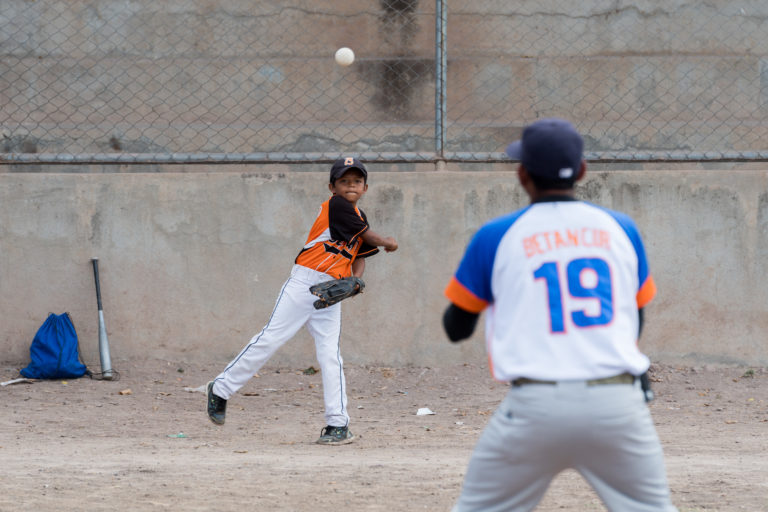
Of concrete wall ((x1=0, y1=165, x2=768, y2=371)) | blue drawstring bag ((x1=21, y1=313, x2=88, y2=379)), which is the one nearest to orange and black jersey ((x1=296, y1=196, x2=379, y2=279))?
concrete wall ((x1=0, y1=165, x2=768, y2=371))

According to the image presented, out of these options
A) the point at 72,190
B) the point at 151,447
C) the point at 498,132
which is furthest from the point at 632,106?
the point at 151,447

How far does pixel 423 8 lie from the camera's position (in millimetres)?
9641

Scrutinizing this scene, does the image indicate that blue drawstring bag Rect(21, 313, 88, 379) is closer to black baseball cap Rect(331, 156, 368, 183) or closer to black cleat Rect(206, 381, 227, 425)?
black cleat Rect(206, 381, 227, 425)

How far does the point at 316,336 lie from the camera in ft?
18.7

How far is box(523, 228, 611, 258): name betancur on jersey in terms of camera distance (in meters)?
2.39

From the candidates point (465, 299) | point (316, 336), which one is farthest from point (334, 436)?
point (465, 299)

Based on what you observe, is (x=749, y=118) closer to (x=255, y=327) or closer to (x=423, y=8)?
(x=423, y=8)

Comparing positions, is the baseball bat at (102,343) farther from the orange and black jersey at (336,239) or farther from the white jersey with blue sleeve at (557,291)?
the white jersey with blue sleeve at (557,291)

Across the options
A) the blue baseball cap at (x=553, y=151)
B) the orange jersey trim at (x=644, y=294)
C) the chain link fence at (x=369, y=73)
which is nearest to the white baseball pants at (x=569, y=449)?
the orange jersey trim at (x=644, y=294)

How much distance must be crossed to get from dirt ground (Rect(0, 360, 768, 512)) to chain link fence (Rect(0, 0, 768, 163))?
2.70 meters

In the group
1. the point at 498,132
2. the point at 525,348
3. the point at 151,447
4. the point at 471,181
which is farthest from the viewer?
the point at 498,132

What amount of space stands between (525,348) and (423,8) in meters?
7.84

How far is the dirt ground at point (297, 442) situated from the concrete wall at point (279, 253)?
262mm

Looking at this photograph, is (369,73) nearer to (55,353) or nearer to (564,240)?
(55,353)
